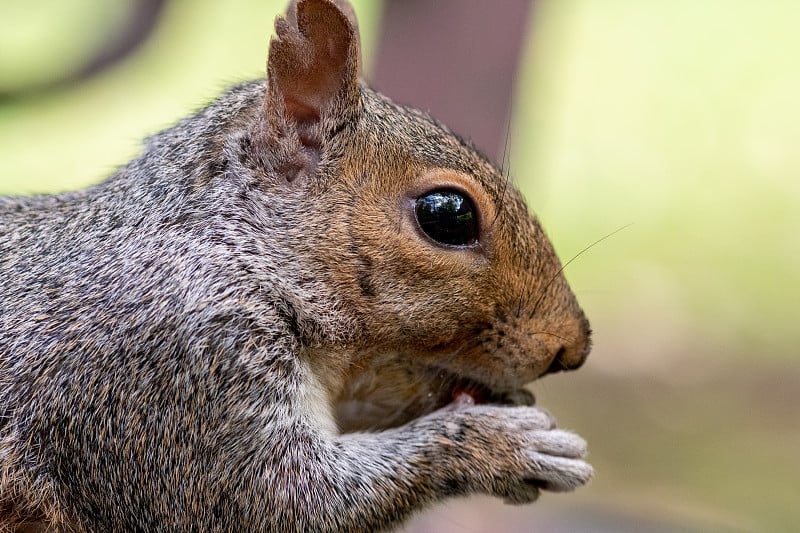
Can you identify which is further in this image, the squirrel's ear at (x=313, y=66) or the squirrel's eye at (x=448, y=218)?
the squirrel's eye at (x=448, y=218)

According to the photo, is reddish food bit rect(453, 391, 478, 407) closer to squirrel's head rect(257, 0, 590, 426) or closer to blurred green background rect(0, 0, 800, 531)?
squirrel's head rect(257, 0, 590, 426)

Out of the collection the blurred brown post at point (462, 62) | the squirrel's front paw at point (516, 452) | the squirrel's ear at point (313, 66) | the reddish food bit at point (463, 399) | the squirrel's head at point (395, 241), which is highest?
the blurred brown post at point (462, 62)

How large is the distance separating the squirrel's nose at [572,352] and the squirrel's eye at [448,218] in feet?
1.39

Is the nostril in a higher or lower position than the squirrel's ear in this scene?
Result: lower

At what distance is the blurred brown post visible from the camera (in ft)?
13.9

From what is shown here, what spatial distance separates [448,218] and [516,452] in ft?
2.14

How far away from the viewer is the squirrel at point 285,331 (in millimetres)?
2252

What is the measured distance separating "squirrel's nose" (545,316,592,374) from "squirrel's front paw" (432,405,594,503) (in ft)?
0.55

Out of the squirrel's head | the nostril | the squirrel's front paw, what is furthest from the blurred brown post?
the squirrel's front paw

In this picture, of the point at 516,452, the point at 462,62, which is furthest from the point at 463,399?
the point at 462,62

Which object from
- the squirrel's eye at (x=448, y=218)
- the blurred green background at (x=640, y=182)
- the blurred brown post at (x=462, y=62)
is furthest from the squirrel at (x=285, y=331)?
the blurred green background at (x=640, y=182)

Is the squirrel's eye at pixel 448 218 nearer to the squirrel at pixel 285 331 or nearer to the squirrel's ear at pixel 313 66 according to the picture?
the squirrel at pixel 285 331

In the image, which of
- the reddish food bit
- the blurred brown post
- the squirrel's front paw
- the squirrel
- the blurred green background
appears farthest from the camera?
the blurred green background

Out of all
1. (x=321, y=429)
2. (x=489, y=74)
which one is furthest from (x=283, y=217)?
(x=489, y=74)
